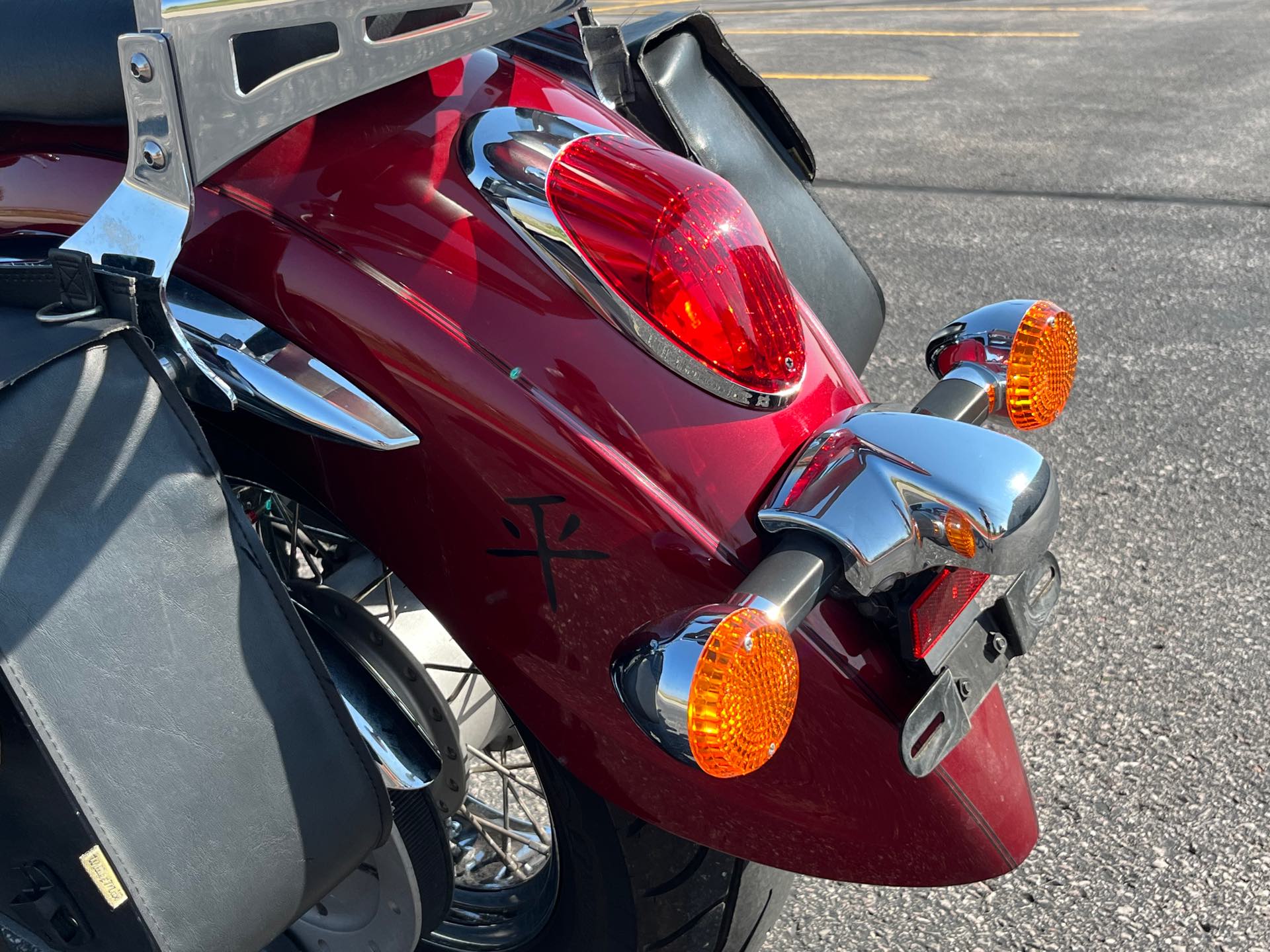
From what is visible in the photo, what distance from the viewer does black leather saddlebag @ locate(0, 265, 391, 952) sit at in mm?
1058

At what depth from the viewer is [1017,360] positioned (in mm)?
1488

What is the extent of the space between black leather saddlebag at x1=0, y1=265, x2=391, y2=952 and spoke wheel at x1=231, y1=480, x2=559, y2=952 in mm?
252

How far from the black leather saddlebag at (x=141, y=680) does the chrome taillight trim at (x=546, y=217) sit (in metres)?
0.38

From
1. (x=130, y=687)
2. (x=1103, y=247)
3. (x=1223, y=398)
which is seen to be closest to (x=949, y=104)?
(x=1103, y=247)

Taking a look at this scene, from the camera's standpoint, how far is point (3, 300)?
4.00 feet

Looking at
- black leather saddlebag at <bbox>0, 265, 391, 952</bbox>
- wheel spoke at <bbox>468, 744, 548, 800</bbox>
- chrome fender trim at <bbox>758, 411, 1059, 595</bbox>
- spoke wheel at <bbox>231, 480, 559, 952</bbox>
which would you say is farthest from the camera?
wheel spoke at <bbox>468, 744, 548, 800</bbox>

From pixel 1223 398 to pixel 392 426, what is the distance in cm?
272

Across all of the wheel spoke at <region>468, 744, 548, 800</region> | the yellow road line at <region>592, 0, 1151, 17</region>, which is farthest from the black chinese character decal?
the yellow road line at <region>592, 0, 1151, 17</region>

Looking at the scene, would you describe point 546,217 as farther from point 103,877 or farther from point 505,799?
point 505,799

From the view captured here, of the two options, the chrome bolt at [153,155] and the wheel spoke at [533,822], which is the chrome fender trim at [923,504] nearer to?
the chrome bolt at [153,155]

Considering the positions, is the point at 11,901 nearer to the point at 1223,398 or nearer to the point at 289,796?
the point at 289,796

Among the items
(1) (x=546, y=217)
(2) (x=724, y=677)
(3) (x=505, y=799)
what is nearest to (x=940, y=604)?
(2) (x=724, y=677)

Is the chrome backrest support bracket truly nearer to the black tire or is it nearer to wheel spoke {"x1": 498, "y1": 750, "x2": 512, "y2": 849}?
the black tire

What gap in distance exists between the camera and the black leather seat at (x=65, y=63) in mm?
1350
